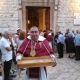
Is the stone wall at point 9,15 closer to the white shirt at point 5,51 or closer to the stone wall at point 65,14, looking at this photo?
Result: the stone wall at point 65,14

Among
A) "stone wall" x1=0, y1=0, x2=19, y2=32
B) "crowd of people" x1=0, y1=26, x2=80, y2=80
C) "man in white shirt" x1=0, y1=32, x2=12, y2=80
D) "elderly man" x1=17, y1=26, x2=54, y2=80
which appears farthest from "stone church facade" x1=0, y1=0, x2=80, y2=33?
"elderly man" x1=17, y1=26, x2=54, y2=80

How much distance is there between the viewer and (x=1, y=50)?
9.77 m

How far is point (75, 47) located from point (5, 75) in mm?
7811

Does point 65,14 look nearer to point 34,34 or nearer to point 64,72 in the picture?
point 64,72

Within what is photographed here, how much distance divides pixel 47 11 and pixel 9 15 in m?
2.72

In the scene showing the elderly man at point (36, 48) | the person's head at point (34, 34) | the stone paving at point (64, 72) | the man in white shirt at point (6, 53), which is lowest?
the stone paving at point (64, 72)

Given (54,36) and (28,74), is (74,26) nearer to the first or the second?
(54,36)

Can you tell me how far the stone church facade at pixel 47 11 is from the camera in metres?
21.5

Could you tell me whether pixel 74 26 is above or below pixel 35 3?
below

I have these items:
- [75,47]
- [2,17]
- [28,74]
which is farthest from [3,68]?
[2,17]

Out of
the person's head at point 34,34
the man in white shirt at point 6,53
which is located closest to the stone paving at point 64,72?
the man in white shirt at point 6,53

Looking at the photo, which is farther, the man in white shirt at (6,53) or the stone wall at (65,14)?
the stone wall at (65,14)

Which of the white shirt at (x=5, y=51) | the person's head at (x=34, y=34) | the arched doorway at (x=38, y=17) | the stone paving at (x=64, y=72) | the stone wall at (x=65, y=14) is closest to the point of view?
the person's head at (x=34, y=34)

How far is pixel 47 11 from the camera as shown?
2281cm
